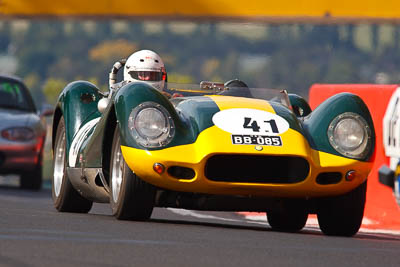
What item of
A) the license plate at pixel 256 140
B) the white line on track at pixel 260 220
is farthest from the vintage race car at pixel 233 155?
the white line on track at pixel 260 220

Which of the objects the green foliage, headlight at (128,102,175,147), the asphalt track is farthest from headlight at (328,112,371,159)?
the green foliage

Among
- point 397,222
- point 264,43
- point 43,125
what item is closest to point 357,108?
point 397,222

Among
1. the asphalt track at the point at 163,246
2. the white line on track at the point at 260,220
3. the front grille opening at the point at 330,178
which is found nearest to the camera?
the asphalt track at the point at 163,246

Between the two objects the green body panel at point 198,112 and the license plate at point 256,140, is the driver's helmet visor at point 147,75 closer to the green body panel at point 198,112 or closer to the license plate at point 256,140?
the green body panel at point 198,112

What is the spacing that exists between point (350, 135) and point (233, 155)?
910 mm

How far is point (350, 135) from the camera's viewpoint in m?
8.03

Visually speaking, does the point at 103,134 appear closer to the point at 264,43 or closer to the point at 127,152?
the point at 127,152

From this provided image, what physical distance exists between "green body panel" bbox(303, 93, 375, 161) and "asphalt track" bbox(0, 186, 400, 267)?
63 cm

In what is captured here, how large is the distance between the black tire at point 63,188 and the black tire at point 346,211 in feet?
7.84

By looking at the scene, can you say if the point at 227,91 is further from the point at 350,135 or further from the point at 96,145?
the point at 350,135

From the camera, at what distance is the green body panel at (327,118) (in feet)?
25.9

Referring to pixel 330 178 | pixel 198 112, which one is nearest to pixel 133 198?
pixel 198 112

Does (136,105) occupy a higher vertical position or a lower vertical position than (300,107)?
higher

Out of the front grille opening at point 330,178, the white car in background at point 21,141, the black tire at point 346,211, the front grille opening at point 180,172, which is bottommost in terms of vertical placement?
the white car in background at point 21,141
